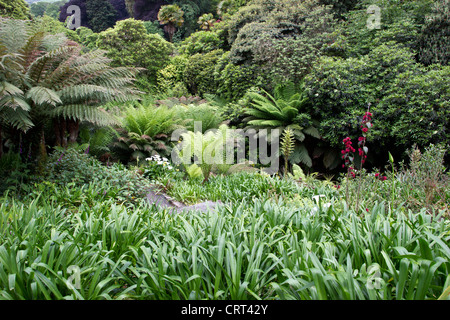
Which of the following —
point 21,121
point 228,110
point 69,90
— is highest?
point 228,110

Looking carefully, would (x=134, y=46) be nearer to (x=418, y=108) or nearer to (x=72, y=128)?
(x=72, y=128)

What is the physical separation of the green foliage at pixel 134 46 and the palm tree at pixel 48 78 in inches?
280

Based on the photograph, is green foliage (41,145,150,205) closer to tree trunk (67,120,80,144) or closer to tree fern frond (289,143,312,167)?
tree trunk (67,120,80,144)

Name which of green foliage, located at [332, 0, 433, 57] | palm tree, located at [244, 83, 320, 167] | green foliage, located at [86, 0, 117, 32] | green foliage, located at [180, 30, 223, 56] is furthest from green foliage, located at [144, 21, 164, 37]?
palm tree, located at [244, 83, 320, 167]

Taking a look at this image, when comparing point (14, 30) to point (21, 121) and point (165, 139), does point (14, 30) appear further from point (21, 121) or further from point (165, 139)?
point (165, 139)

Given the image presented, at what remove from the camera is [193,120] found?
7.16 m

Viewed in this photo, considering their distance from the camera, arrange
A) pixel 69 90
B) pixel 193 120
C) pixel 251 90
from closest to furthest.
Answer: pixel 69 90, pixel 193 120, pixel 251 90

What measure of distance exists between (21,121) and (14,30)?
4.40ft

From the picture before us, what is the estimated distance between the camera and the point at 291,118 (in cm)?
678

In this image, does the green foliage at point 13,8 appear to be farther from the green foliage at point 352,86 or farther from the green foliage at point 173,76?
the green foliage at point 352,86

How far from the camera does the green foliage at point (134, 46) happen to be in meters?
10.5
